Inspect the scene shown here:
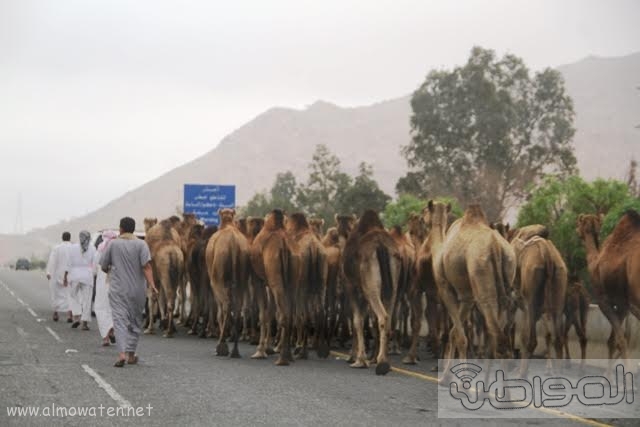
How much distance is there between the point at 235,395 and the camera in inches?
493

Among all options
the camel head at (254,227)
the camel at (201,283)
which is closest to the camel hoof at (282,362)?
the camel head at (254,227)

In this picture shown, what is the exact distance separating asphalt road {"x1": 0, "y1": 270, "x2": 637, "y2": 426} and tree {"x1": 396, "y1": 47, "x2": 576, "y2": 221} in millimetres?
61808

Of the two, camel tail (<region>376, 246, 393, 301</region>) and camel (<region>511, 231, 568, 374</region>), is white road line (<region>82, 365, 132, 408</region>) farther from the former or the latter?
camel (<region>511, 231, 568, 374</region>)

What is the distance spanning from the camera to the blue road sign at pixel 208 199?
41.7m

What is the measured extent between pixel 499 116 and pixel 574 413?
68906mm

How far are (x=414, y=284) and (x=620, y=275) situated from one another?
5.03 m

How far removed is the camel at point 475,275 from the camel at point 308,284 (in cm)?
388

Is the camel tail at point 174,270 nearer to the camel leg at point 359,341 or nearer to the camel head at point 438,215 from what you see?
the camel leg at point 359,341

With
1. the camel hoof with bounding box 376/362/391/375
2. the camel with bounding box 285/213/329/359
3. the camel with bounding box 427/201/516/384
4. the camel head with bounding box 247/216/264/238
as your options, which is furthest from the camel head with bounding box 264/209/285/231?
the camel with bounding box 427/201/516/384

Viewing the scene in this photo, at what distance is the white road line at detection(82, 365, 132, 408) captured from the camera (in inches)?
456

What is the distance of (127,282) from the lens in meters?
16.1

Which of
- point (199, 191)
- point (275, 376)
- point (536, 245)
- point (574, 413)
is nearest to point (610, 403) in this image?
point (574, 413)

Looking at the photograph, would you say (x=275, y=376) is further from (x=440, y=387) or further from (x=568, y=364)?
(x=568, y=364)

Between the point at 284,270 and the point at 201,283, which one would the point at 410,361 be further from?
the point at 201,283
